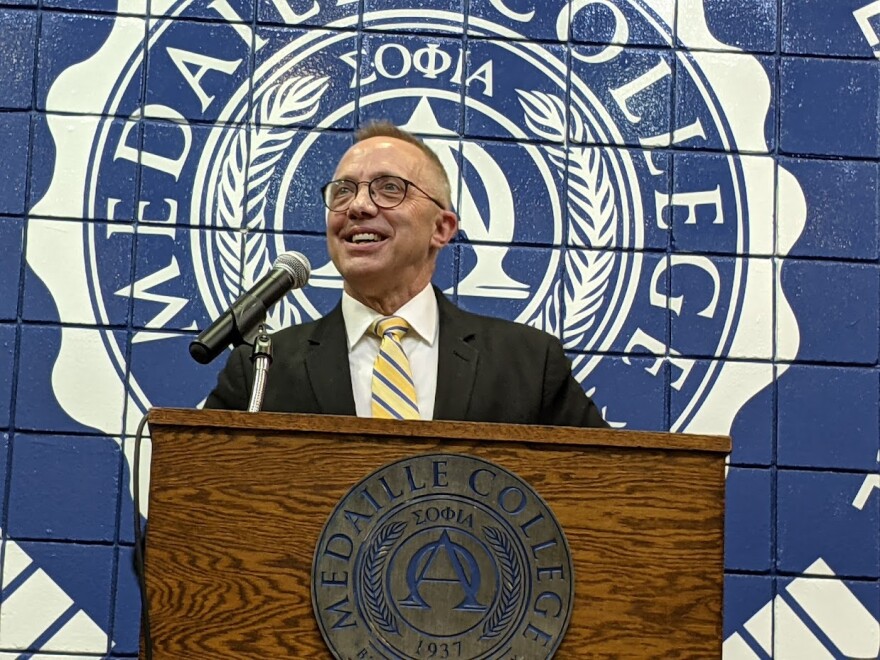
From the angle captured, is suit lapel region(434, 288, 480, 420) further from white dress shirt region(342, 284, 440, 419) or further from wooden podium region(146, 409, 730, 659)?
wooden podium region(146, 409, 730, 659)

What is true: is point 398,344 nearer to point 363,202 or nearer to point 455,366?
point 455,366

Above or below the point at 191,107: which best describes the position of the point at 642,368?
below

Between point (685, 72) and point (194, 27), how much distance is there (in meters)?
1.34

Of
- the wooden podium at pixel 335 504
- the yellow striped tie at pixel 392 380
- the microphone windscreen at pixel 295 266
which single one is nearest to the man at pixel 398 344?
the yellow striped tie at pixel 392 380

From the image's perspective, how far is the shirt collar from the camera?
280 centimetres

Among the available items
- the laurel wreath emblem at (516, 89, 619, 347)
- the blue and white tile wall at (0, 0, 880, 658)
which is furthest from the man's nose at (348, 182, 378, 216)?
the laurel wreath emblem at (516, 89, 619, 347)

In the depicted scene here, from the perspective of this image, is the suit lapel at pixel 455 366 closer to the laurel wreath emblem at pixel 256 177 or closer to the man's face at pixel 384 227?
the man's face at pixel 384 227

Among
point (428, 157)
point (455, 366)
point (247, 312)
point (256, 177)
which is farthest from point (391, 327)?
point (256, 177)

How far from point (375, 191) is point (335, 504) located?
1046 mm

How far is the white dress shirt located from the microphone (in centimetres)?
46

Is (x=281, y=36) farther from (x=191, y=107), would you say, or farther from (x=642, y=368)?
Answer: (x=642, y=368)

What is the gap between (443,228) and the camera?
304 centimetres

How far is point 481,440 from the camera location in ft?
6.55

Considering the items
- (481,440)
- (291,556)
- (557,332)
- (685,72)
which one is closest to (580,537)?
(481,440)
